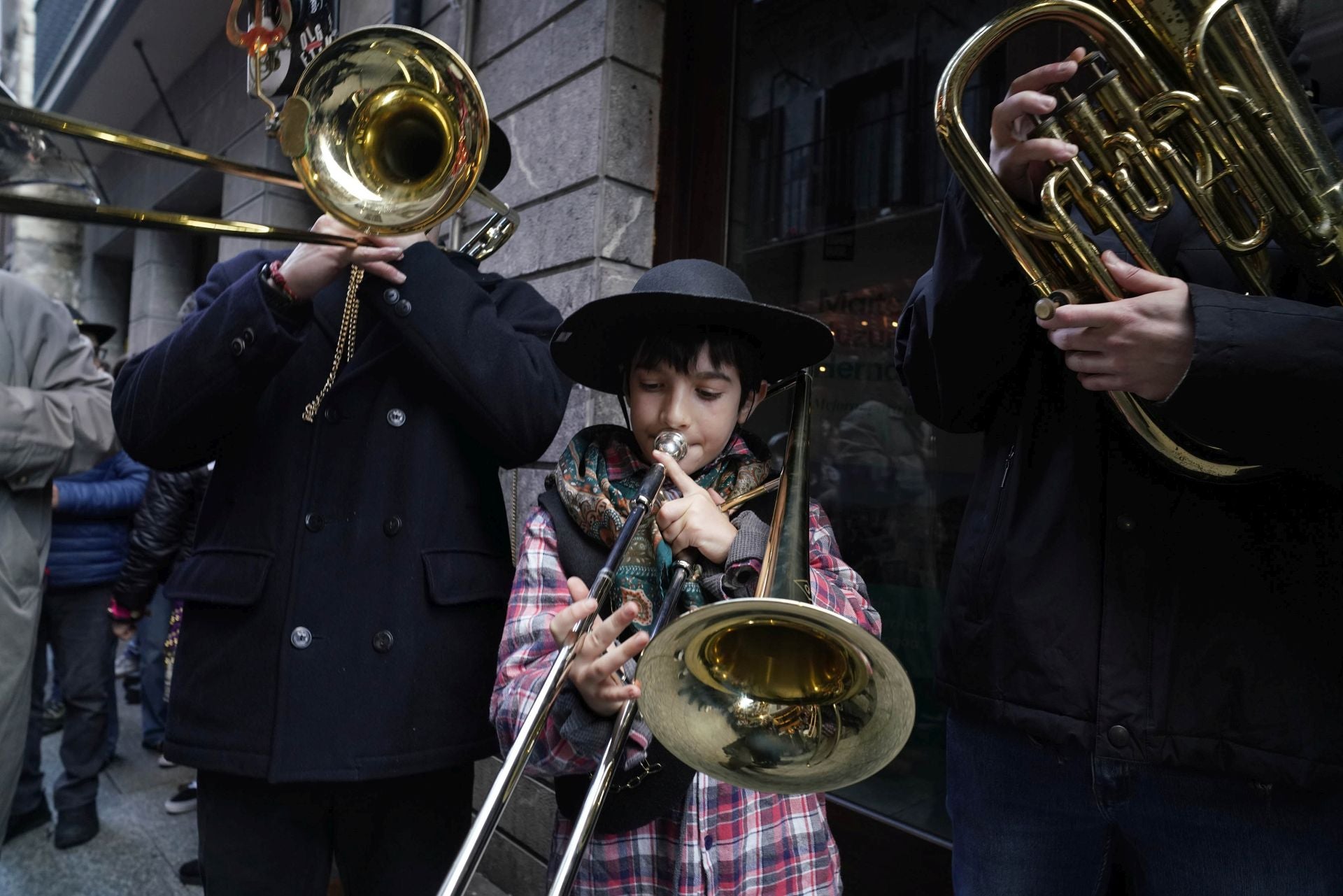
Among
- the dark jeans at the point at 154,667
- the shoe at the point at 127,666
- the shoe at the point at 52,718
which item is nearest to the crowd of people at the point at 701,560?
the dark jeans at the point at 154,667

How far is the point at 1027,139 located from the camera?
47.6 inches

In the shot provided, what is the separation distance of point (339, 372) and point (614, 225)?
5.19 feet

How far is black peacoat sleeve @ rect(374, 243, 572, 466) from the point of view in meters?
1.56

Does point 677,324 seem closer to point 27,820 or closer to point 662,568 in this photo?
point 662,568

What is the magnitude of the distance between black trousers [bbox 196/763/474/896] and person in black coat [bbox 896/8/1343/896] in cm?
97

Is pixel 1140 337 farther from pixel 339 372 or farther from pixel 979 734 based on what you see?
pixel 339 372

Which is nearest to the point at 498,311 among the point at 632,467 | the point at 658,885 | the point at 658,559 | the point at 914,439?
the point at 632,467

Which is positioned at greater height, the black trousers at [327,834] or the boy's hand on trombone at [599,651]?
the boy's hand on trombone at [599,651]

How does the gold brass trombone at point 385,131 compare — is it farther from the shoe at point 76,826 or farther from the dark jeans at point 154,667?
the dark jeans at point 154,667

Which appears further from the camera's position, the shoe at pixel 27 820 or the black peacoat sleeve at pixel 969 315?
the shoe at pixel 27 820

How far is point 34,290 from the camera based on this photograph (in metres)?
2.52

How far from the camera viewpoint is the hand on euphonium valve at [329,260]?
1543 mm

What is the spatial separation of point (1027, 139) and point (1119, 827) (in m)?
1.02

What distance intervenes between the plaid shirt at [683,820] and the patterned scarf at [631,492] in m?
0.13
